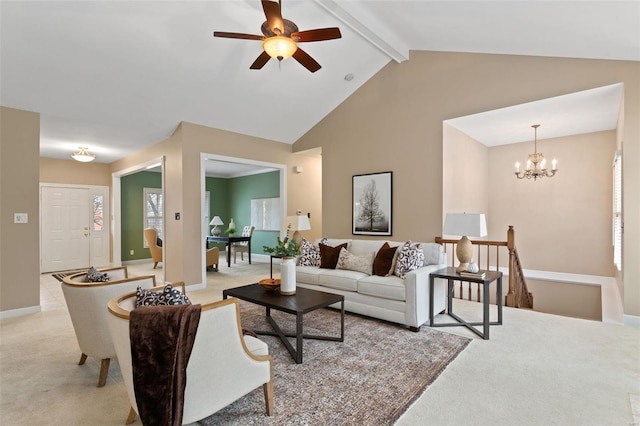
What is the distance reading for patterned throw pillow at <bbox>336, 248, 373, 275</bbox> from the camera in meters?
4.07

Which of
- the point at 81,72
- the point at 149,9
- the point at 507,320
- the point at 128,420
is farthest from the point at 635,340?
the point at 81,72

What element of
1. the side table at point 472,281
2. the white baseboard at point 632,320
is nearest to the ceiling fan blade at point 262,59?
the side table at point 472,281

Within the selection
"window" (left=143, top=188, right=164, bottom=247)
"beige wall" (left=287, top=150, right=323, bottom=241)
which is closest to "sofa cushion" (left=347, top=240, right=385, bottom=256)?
"beige wall" (left=287, top=150, right=323, bottom=241)

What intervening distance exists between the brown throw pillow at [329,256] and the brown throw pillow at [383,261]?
0.62 meters

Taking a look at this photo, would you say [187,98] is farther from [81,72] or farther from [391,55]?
[391,55]

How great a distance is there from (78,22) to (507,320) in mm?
5674

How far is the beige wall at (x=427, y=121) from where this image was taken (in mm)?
3545

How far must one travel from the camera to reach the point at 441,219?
495 cm

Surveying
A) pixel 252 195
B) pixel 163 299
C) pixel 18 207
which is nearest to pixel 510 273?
pixel 163 299

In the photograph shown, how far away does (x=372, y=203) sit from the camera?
579 cm

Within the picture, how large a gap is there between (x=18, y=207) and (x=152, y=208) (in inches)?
187

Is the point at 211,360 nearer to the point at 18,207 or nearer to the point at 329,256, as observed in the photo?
the point at 329,256

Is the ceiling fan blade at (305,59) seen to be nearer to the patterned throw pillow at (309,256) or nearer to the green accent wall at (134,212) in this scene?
the patterned throw pillow at (309,256)

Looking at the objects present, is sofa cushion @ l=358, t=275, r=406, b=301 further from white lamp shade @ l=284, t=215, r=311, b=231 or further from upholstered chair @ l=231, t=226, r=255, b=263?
upholstered chair @ l=231, t=226, r=255, b=263
